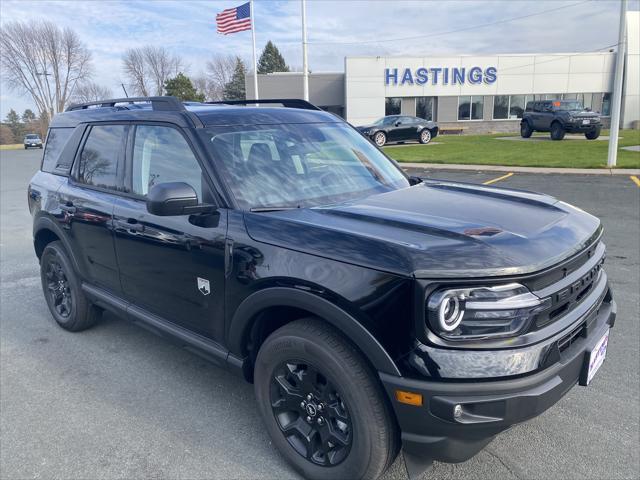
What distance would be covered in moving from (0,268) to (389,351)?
6.17m

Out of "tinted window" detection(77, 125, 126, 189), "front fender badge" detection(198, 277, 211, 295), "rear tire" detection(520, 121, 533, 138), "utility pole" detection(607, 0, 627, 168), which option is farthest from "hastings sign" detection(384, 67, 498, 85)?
"front fender badge" detection(198, 277, 211, 295)

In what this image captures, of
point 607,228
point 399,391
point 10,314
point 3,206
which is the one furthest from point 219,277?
point 3,206

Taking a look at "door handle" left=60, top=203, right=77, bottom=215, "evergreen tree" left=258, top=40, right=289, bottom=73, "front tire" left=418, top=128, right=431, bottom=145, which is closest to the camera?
"door handle" left=60, top=203, right=77, bottom=215

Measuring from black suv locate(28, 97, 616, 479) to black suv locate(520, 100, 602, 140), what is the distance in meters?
23.1

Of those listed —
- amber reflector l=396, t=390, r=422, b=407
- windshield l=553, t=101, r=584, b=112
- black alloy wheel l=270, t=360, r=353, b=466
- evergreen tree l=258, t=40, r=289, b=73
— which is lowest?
black alloy wheel l=270, t=360, r=353, b=466

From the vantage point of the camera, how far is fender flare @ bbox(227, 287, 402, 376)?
2076 millimetres

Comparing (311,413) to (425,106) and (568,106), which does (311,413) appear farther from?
(425,106)

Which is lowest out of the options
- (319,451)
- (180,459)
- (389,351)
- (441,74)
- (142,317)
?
(180,459)

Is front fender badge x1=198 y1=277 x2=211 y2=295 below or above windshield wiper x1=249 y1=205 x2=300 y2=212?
below

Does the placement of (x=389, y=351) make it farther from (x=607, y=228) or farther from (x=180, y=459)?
(x=607, y=228)

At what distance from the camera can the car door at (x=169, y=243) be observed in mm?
2795

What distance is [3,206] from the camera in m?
11.5

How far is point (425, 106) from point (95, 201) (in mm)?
37942

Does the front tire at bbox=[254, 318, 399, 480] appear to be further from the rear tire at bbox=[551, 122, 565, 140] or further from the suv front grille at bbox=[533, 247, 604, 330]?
the rear tire at bbox=[551, 122, 565, 140]
